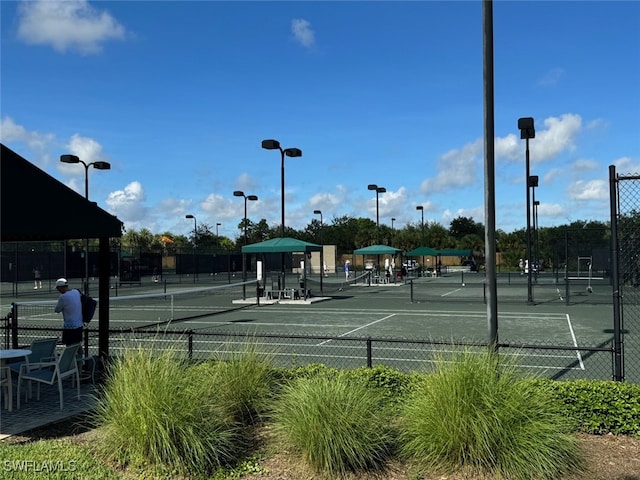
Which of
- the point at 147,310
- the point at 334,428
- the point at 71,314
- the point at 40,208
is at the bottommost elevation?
the point at 147,310

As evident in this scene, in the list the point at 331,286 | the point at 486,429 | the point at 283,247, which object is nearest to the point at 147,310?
the point at 283,247

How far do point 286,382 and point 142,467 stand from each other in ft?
7.33

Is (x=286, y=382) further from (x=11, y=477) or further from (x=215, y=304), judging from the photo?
(x=215, y=304)

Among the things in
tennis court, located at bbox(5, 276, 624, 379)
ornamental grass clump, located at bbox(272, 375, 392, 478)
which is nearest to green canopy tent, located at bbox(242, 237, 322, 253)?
tennis court, located at bbox(5, 276, 624, 379)

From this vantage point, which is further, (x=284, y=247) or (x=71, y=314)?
(x=284, y=247)

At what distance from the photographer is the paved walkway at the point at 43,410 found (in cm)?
666

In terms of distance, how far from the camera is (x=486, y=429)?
5066 millimetres

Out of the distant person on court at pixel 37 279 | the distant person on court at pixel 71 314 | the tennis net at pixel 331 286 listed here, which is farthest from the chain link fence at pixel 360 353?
the distant person on court at pixel 37 279

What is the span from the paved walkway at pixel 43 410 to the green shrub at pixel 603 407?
5148 millimetres

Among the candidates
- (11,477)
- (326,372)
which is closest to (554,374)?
(326,372)

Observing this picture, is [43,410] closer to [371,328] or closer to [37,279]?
[371,328]

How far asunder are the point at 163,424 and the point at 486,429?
2783 millimetres

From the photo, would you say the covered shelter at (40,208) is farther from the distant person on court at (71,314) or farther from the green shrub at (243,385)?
the green shrub at (243,385)

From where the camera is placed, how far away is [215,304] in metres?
26.2
